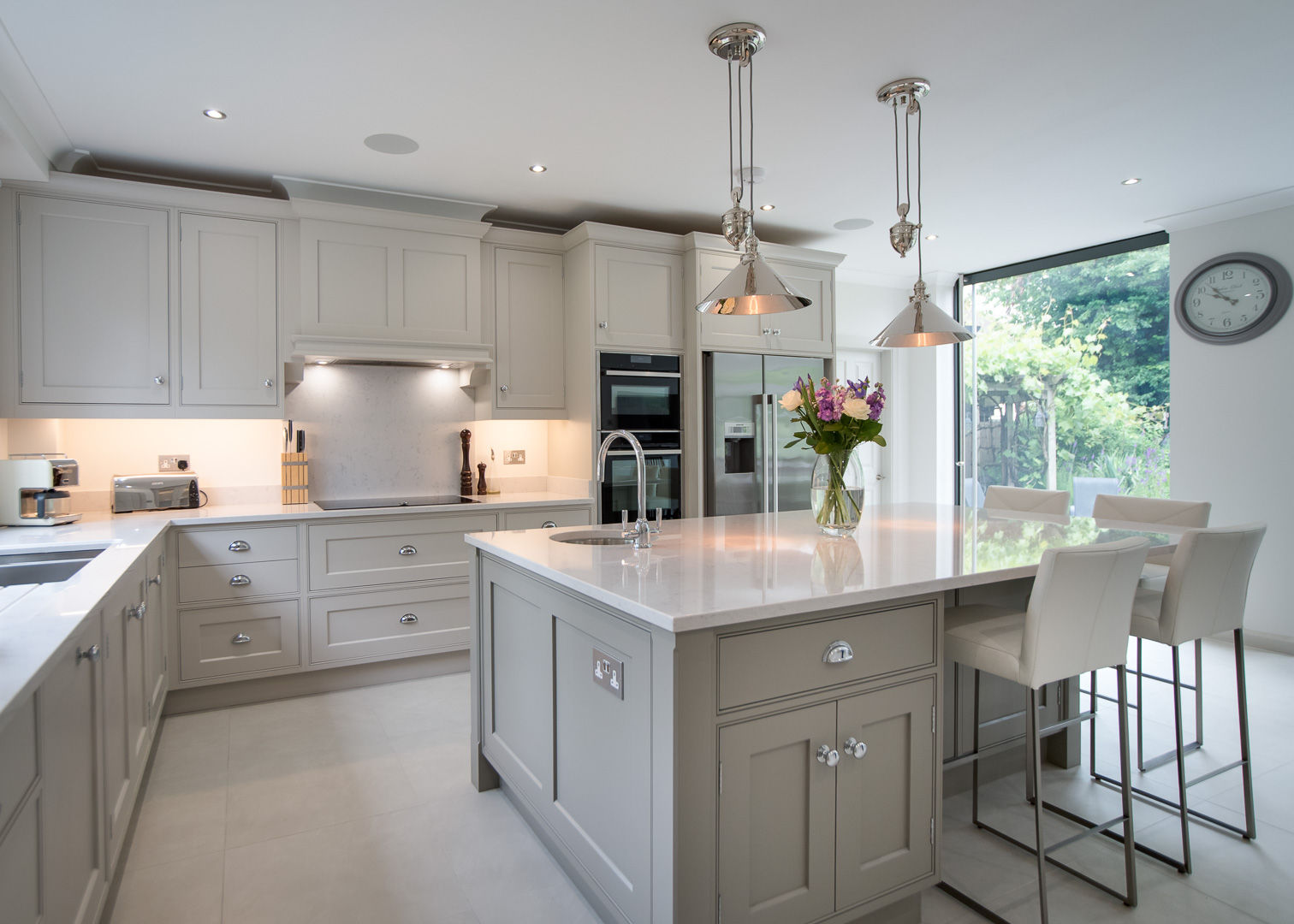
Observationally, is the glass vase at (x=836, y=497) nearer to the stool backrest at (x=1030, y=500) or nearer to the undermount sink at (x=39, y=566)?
the stool backrest at (x=1030, y=500)

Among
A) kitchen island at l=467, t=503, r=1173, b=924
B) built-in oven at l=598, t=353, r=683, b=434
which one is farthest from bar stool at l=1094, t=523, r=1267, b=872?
built-in oven at l=598, t=353, r=683, b=434

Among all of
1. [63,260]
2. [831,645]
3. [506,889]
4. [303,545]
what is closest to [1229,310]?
[831,645]

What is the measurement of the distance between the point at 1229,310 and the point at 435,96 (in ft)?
14.9

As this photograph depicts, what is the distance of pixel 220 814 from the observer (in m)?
2.37

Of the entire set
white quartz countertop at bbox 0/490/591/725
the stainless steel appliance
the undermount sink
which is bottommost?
the undermount sink

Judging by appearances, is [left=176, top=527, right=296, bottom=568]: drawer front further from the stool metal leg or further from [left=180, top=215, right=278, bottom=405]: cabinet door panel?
the stool metal leg

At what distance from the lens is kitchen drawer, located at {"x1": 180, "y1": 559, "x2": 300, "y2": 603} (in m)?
3.25

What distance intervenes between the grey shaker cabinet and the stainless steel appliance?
3.22 meters

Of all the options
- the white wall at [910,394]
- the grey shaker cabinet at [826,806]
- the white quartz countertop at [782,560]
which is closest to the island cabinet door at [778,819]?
the grey shaker cabinet at [826,806]

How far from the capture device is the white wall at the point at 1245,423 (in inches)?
161

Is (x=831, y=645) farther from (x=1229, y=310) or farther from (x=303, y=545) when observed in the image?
(x=1229, y=310)

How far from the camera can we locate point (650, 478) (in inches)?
166

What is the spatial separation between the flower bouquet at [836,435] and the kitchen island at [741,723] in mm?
354

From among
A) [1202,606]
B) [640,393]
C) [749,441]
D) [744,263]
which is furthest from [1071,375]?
[744,263]
